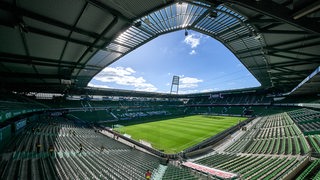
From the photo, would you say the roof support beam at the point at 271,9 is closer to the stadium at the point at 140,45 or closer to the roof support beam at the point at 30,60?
the stadium at the point at 140,45

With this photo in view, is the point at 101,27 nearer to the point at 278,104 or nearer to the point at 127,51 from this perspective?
the point at 127,51

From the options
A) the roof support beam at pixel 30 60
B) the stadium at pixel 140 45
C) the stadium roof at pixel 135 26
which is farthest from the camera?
the roof support beam at pixel 30 60

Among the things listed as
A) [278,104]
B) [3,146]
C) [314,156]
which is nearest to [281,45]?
[314,156]

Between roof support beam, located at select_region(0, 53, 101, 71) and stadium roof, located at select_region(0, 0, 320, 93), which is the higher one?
stadium roof, located at select_region(0, 0, 320, 93)

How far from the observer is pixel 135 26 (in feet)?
45.7

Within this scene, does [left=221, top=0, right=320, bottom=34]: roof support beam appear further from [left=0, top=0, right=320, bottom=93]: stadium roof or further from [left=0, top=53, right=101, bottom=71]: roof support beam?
[left=0, top=53, right=101, bottom=71]: roof support beam

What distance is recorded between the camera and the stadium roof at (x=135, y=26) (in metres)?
6.96

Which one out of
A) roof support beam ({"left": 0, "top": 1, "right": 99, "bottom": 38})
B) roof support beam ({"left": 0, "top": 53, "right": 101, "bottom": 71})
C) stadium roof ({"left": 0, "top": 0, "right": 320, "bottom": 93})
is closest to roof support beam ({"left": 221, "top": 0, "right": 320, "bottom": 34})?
stadium roof ({"left": 0, "top": 0, "right": 320, "bottom": 93})

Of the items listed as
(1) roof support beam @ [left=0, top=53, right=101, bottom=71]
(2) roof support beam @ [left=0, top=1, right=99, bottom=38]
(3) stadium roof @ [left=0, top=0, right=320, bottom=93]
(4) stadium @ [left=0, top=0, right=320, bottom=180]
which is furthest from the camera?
(1) roof support beam @ [left=0, top=53, right=101, bottom=71]

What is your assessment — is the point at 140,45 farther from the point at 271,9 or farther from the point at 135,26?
the point at 271,9

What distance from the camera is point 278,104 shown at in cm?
5206

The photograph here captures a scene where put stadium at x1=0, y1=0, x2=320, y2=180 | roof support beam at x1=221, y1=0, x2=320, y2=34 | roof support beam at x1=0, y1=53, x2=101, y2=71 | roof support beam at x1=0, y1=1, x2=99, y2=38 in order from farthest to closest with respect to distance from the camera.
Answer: roof support beam at x1=0, y1=53, x2=101, y2=71
stadium at x1=0, y1=0, x2=320, y2=180
roof support beam at x1=0, y1=1, x2=99, y2=38
roof support beam at x1=221, y1=0, x2=320, y2=34

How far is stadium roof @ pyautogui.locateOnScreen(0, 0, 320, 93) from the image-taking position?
22.8 ft

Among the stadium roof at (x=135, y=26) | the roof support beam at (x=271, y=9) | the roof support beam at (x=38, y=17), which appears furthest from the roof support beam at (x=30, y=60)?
the roof support beam at (x=271, y=9)
